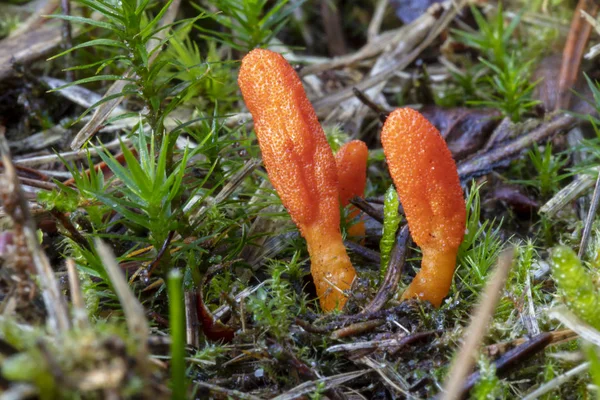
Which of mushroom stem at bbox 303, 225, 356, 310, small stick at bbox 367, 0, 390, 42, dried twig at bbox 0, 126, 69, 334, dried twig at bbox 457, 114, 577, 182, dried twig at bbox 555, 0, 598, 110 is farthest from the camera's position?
small stick at bbox 367, 0, 390, 42

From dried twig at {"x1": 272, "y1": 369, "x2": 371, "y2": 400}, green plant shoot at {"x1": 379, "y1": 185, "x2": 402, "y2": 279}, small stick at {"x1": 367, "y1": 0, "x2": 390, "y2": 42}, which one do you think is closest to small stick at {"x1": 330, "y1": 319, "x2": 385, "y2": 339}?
dried twig at {"x1": 272, "y1": 369, "x2": 371, "y2": 400}

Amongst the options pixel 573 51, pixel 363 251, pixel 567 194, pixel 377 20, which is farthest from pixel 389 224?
pixel 377 20

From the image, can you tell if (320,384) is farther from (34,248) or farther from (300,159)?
(34,248)

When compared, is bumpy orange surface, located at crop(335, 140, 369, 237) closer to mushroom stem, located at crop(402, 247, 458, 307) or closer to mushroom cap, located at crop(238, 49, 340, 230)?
mushroom cap, located at crop(238, 49, 340, 230)

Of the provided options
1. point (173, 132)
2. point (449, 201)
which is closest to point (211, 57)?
point (173, 132)

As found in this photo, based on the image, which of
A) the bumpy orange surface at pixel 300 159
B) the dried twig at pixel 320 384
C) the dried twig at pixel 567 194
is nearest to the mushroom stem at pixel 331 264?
the bumpy orange surface at pixel 300 159
